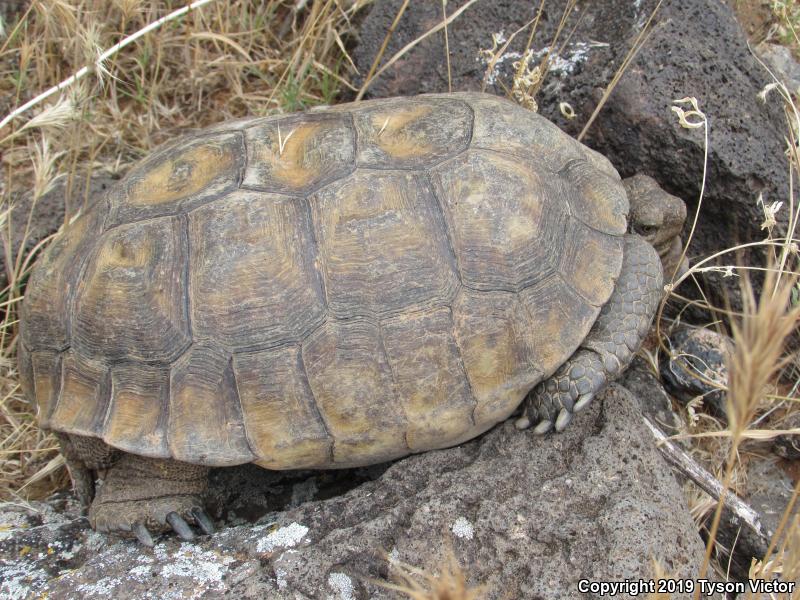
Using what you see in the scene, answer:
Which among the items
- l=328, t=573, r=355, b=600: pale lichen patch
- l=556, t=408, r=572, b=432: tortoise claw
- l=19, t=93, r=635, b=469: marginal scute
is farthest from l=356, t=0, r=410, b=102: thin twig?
l=328, t=573, r=355, b=600: pale lichen patch

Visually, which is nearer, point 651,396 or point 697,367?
point 651,396

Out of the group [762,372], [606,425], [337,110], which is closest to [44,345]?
[337,110]

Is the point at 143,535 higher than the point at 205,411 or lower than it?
lower

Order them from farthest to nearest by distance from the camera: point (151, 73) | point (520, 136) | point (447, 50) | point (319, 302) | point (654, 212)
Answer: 1. point (151, 73)
2. point (447, 50)
3. point (654, 212)
4. point (520, 136)
5. point (319, 302)

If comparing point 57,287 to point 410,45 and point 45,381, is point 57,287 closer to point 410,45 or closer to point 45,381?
point 45,381

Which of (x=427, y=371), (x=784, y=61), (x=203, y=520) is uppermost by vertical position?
(x=784, y=61)

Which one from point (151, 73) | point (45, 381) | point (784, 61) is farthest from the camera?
point (151, 73)

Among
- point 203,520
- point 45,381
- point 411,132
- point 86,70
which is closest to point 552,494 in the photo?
point 203,520
